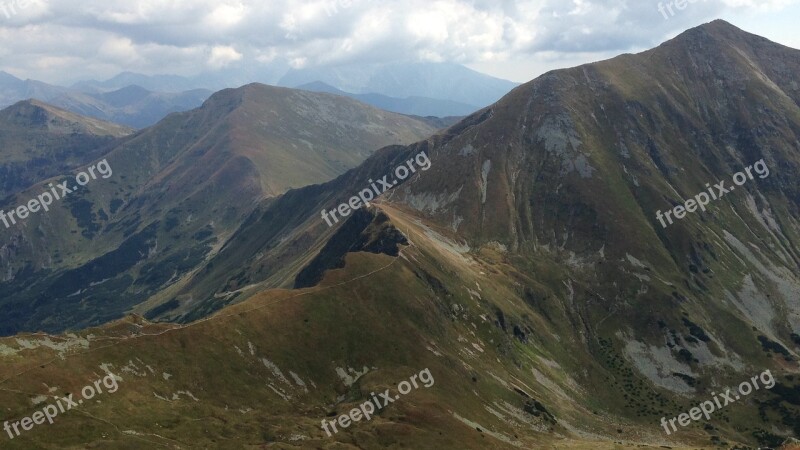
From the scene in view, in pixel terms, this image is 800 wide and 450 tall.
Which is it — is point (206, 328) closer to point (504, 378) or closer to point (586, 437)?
point (504, 378)

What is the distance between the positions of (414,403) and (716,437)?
382 feet

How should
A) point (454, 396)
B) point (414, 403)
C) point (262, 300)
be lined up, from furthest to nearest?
point (262, 300)
point (454, 396)
point (414, 403)

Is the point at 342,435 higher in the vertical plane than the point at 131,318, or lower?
lower

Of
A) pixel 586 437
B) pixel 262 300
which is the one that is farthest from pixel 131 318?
pixel 586 437

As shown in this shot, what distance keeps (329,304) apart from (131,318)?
59.6 meters

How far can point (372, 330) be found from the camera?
185250 mm

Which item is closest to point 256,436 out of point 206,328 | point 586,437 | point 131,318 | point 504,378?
point 206,328

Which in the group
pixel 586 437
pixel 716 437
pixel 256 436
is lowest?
pixel 716 437

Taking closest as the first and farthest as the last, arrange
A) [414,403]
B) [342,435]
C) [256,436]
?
[256,436], [342,435], [414,403]

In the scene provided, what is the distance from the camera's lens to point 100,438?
366 ft

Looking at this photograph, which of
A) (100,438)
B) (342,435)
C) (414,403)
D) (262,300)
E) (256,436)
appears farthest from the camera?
(262,300)

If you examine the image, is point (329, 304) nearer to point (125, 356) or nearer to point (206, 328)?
point (206, 328)

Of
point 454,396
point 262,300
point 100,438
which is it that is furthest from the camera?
point 262,300

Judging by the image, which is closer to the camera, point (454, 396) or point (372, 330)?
point (454, 396)
